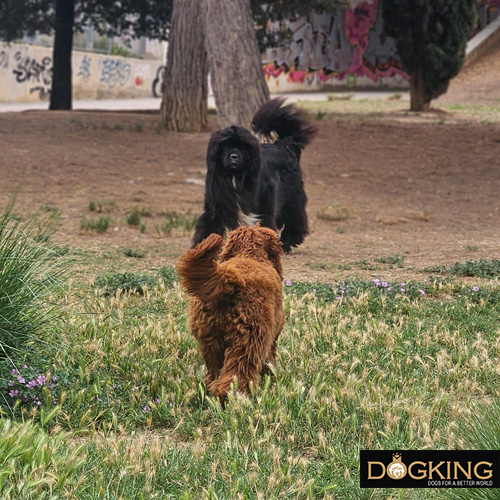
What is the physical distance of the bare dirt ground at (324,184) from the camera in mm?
9344

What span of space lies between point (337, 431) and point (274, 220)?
4.17 meters

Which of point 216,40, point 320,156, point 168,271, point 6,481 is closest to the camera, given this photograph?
point 6,481

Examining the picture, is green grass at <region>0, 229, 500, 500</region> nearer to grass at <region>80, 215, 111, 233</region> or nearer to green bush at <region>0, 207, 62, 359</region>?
green bush at <region>0, 207, 62, 359</region>

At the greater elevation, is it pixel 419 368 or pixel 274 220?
pixel 274 220

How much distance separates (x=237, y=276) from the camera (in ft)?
14.1

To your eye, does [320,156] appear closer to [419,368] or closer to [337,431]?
[419,368]

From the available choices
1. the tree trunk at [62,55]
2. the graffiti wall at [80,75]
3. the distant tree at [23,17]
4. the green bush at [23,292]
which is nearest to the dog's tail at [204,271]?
the green bush at [23,292]

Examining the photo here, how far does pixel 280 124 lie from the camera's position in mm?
8781

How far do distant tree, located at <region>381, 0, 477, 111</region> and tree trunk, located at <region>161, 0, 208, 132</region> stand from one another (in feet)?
23.6

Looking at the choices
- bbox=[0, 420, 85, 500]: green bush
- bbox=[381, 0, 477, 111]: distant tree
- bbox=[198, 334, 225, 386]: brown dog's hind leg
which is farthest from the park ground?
bbox=[381, 0, 477, 111]: distant tree

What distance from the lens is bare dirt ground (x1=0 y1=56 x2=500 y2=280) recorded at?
9344 mm

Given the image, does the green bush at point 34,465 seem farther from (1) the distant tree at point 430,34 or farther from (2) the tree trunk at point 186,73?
(1) the distant tree at point 430,34

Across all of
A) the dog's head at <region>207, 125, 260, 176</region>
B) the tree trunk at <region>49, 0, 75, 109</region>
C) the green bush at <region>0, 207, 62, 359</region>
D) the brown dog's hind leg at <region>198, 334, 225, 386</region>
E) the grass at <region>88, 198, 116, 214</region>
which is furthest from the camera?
the tree trunk at <region>49, 0, 75, 109</region>

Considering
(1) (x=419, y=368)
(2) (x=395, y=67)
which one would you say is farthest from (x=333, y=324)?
(2) (x=395, y=67)
